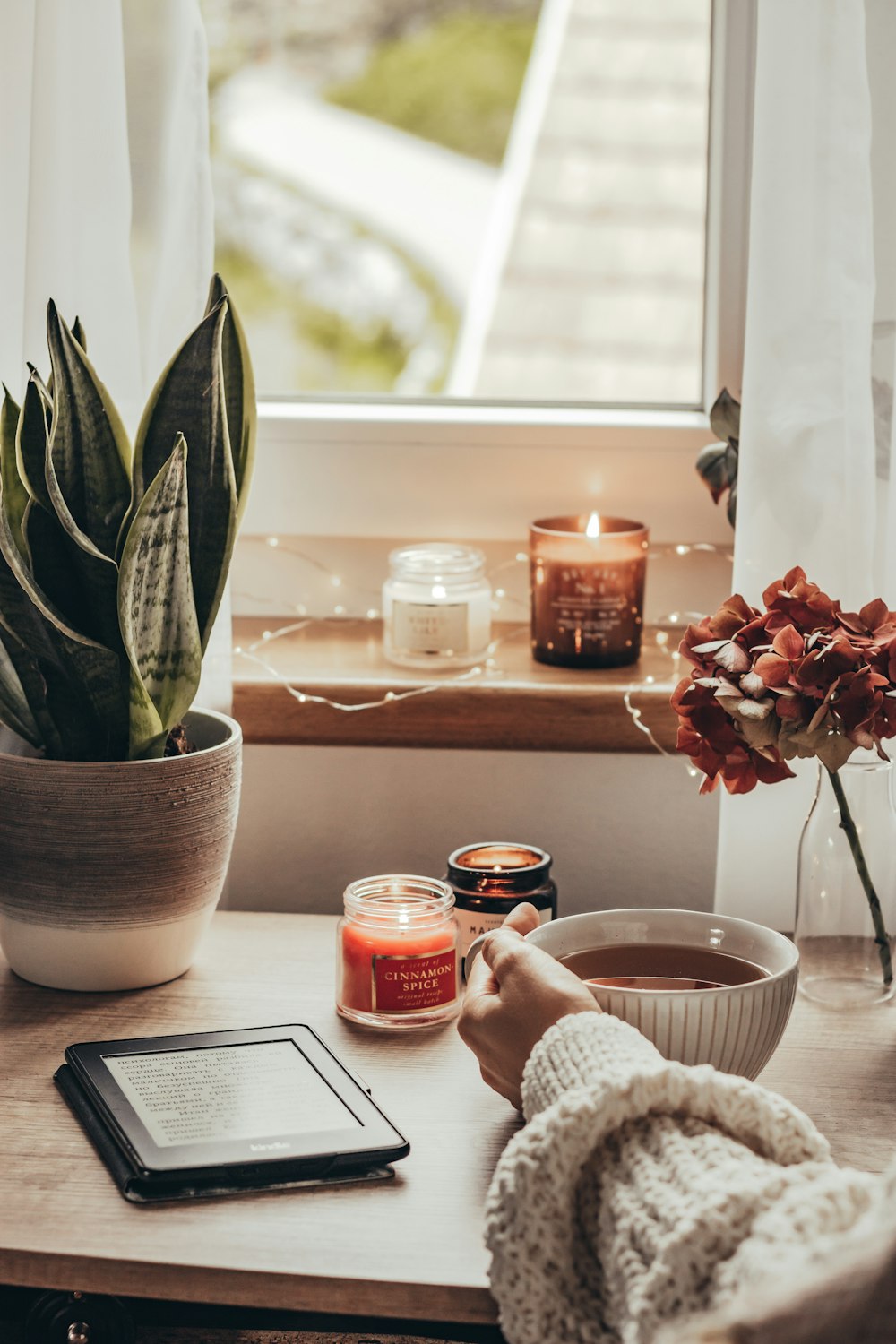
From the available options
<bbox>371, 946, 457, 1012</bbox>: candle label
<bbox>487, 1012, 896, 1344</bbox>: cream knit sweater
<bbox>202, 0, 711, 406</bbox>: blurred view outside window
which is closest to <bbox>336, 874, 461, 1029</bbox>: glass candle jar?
<bbox>371, 946, 457, 1012</bbox>: candle label

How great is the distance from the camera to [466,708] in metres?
1.12

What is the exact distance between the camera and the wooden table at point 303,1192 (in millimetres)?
628

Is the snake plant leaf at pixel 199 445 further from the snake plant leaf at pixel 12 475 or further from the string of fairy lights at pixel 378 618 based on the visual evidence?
the string of fairy lights at pixel 378 618

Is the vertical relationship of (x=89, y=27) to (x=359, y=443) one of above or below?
above

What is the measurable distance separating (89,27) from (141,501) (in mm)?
424

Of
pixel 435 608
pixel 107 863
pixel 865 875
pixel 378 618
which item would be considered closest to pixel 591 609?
pixel 435 608

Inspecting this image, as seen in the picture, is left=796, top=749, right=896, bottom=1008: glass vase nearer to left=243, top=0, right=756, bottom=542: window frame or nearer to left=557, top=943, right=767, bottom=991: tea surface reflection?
left=557, top=943, right=767, bottom=991: tea surface reflection

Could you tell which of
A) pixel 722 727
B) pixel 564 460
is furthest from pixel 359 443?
pixel 722 727

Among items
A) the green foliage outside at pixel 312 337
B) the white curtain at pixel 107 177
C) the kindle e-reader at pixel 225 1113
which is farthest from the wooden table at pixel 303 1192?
the green foliage outside at pixel 312 337

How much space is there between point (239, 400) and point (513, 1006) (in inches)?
18.9

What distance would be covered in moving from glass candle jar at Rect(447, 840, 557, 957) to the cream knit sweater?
0.26 metres

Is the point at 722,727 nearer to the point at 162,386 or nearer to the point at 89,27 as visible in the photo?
the point at 162,386

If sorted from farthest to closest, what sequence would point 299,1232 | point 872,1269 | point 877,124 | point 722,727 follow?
1. point 877,124
2. point 722,727
3. point 299,1232
4. point 872,1269

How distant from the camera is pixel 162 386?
94 centimetres
